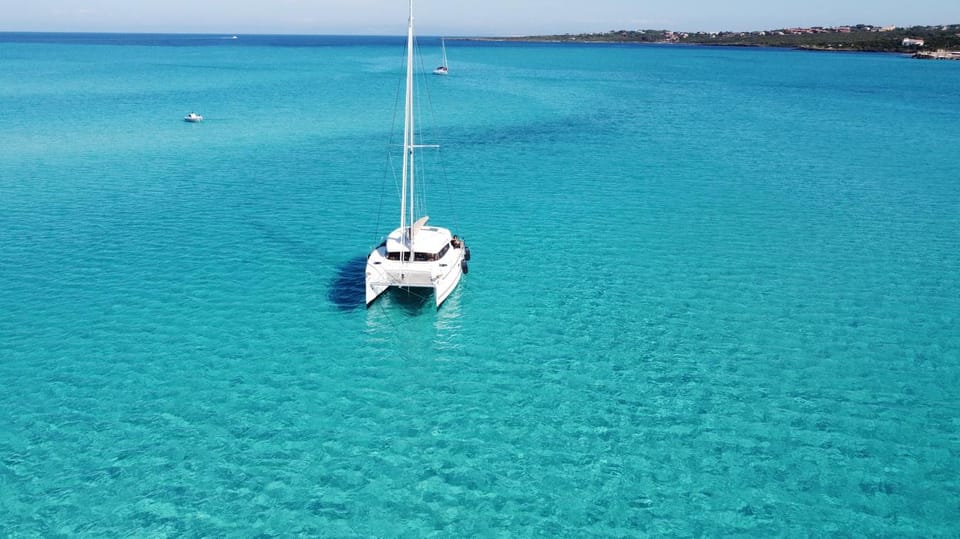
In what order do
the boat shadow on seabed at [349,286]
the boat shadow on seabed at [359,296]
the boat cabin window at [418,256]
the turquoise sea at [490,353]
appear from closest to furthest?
the turquoise sea at [490,353]
the boat cabin window at [418,256]
the boat shadow on seabed at [359,296]
the boat shadow on seabed at [349,286]

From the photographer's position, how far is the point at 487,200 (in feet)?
184

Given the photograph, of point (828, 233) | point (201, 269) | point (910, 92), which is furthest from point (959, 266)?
point (910, 92)

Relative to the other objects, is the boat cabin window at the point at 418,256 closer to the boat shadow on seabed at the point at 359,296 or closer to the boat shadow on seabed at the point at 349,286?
the boat shadow on seabed at the point at 359,296

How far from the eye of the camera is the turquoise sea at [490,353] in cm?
2211

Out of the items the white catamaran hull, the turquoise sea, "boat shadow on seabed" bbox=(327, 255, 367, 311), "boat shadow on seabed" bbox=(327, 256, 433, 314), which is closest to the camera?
the turquoise sea

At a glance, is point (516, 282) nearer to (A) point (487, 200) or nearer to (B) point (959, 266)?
(A) point (487, 200)

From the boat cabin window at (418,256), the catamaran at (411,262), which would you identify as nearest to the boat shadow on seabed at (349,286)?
the catamaran at (411,262)

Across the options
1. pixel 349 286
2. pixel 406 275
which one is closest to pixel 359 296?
pixel 349 286

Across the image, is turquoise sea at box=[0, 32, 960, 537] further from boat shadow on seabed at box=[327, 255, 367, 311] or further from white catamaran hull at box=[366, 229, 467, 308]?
white catamaran hull at box=[366, 229, 467, 308]

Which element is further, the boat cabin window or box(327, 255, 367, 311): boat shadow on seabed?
box(327, 255, 367, 311): boat shadow on seabed

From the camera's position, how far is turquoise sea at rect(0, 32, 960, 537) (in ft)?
72.5

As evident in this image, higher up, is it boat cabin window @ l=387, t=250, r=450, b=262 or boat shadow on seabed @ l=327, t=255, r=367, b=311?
boat cabin window @ l=387, t=250, r=450, b=262

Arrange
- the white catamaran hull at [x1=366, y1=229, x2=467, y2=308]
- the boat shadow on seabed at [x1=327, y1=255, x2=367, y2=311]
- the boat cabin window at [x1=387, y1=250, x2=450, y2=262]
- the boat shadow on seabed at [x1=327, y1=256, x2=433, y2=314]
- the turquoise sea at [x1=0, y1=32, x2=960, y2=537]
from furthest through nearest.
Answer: the boat shadow on seabed at [x1=327, y1=255, x2=367, y2=311], the boat shadow on seabed at [x1=327, y1=256, x2=433, y2=314], the boat cabin window at [x1=387, y1=250, x2=450, y2=262], the white catamaran hull at [x1=366, y1=229, x2=467, y2=308], the turquoise sea at [x1=0, y1=32, x2=960, y2=537]

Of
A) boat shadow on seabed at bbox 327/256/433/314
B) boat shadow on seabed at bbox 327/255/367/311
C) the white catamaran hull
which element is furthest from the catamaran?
boat shadow on seabed at bbox 327/255/367/311
